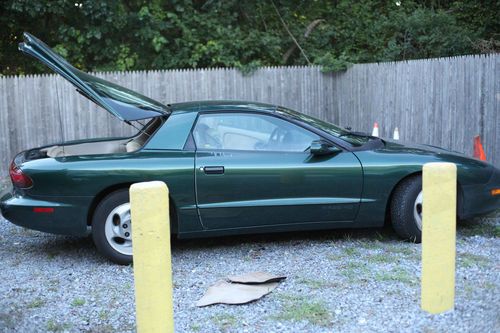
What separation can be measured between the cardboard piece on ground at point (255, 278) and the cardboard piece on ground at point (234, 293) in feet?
0.11

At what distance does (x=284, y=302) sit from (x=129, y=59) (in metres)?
10.3

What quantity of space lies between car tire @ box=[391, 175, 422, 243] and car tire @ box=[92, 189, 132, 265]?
256 centimetres

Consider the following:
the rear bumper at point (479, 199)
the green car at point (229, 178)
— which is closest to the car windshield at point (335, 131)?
the green car at point (229, 178)

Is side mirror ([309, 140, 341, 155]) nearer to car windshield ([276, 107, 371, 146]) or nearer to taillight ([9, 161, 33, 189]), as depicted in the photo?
car windshield ([276, 107, 371, 146])

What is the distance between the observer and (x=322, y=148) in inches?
214

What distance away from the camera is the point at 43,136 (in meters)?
11.6

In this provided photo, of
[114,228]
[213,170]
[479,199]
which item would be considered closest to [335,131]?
[213,170]

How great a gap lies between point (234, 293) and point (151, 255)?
126 centimetres

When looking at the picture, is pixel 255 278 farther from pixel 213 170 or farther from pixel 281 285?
pixel 213 170

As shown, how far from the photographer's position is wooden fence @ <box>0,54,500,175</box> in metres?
9.70

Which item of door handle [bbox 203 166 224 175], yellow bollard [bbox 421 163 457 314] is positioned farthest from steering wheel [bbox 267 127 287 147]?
yellow bollard [bbox 421 163 457 314]

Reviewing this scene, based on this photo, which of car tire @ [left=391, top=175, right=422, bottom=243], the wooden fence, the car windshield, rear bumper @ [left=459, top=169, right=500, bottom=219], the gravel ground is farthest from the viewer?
the wooden fence

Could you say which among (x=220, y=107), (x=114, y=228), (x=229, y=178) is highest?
(x=220, y=107)

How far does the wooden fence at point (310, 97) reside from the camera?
970 cm
